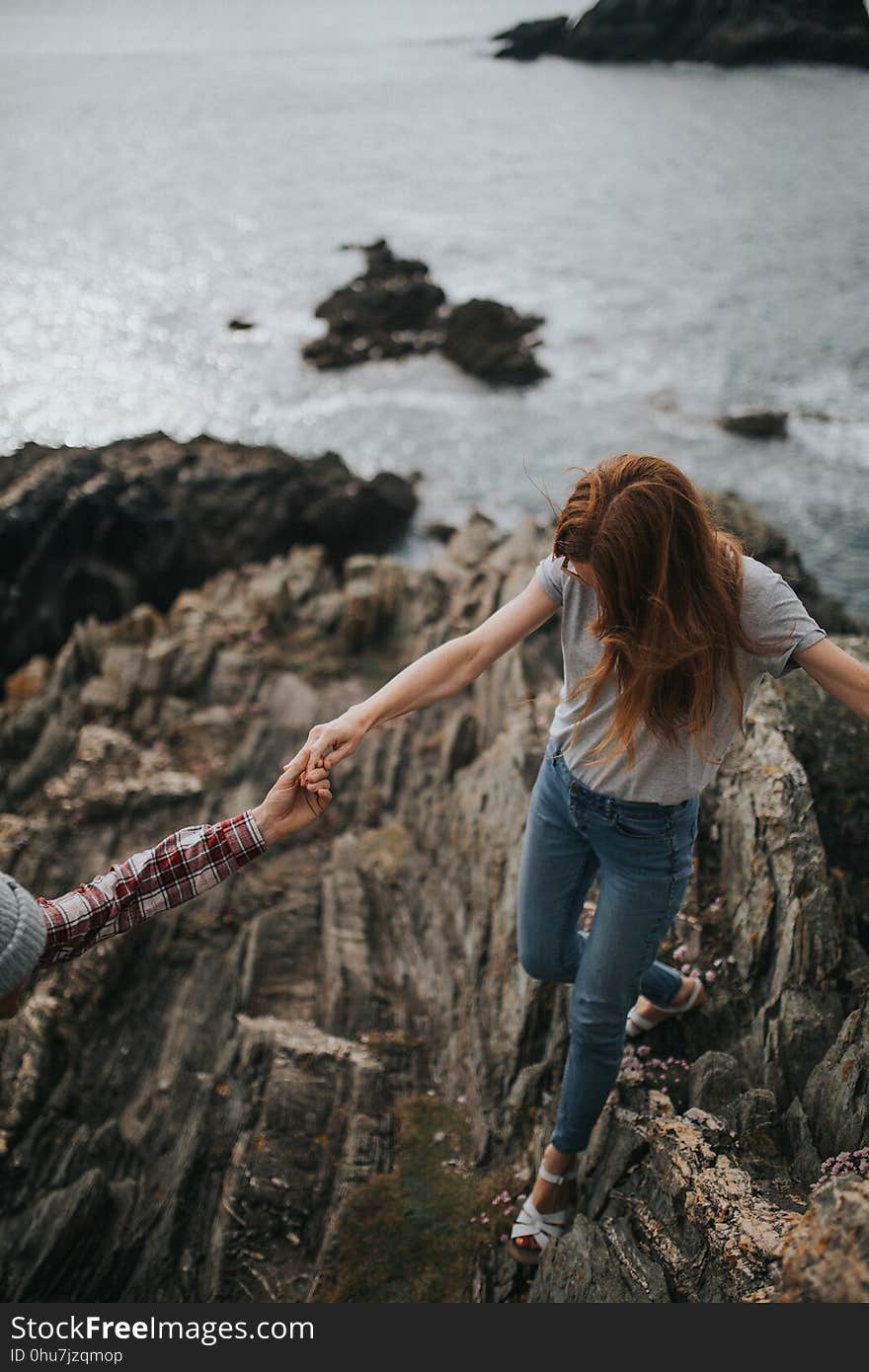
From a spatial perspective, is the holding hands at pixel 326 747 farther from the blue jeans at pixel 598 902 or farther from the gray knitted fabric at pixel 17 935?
the gray knitted fabric at pixel 17 935

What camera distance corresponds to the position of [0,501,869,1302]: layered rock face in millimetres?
5016

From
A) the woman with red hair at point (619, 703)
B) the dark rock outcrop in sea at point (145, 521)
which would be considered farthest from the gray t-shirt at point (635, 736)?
the dark rock outcrop in sea at point (145, 521)

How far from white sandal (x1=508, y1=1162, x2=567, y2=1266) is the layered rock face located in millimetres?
178

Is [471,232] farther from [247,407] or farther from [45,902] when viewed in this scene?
[45,902]

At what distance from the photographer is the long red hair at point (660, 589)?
3980 mm

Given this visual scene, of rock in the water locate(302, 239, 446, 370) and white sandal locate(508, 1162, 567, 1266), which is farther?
rock in the water locate(302, 239, 446, 370)

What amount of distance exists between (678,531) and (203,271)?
28547 mm

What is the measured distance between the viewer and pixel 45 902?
4438mm

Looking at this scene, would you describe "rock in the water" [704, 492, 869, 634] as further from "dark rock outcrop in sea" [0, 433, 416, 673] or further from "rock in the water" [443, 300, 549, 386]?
"rock in the water" [443, 300, 549, 386]

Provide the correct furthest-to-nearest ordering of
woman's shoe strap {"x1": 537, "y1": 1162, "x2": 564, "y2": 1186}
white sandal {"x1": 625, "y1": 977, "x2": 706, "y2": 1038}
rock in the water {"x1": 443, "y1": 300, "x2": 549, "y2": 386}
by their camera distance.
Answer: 1. rock in the water {"x1": 443, "y1": 300, "x2": 549, "y2": 386}
2. white sandal {"x1": 625, "y1": 977, "x2": 706, "y2": 1038}
3. woman's shoe strap {"x1": 537, "y1": 1162, "x2": 564, "y2": 1186}

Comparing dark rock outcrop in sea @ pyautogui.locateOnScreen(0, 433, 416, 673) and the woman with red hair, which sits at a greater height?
the woman with red hair

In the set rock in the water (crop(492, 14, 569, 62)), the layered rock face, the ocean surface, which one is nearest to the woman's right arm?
the layered rock face

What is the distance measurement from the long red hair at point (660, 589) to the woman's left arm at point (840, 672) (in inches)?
6.0

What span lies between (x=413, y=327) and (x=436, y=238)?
475cm
